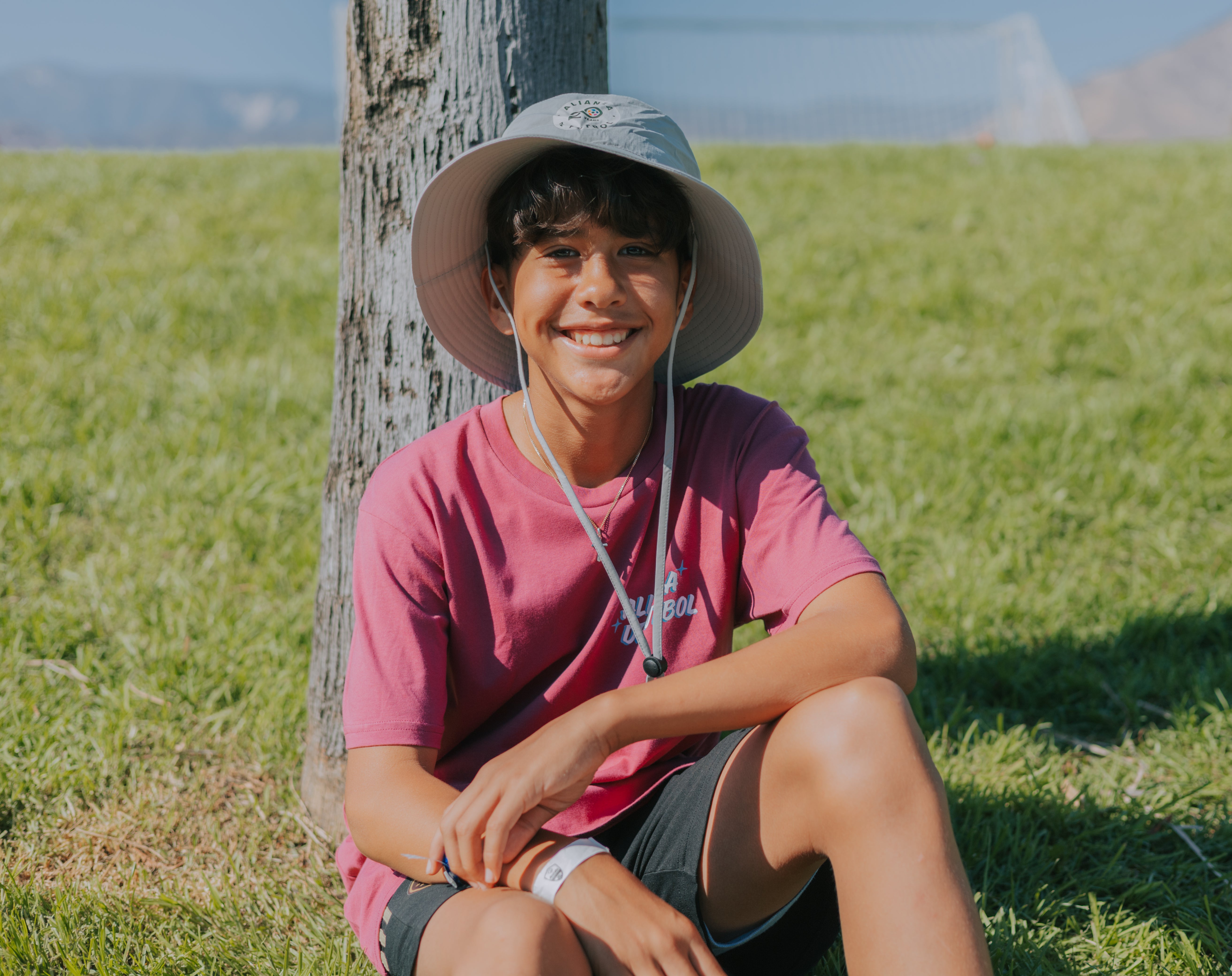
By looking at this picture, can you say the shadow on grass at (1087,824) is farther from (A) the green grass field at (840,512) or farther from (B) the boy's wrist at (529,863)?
(B) the boy's wrist at (529,863)

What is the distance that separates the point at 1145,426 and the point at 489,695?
3828 mm

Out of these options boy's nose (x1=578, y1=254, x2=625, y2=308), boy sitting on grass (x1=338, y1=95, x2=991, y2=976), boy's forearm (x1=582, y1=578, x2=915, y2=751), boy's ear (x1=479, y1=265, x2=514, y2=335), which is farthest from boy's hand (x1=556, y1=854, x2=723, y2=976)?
boy's ear (x1=479, y1=265, x2=514, y2=335)

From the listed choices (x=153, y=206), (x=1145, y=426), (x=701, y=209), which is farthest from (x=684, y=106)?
(x=701, y=209)

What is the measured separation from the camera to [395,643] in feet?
6.02

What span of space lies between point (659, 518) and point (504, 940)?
81cm

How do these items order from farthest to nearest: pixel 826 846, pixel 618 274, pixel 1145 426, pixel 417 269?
pixel 1145 426
pixel 417 269
pixel 618 274
pixel 826 846

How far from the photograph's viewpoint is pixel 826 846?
167cm

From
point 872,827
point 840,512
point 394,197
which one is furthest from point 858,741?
point 840,512

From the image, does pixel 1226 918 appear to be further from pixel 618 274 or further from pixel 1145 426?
pixel 1145 426

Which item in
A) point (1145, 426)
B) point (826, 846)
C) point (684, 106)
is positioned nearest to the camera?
point (826, 846)

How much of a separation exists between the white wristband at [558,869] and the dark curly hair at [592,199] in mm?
1076

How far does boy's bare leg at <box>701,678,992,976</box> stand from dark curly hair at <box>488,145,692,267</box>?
90 cm

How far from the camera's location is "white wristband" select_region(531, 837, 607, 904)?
1.60 meters

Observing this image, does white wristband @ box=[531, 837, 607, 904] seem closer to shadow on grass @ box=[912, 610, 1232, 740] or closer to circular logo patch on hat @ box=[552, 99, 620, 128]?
circular logo patch on hat @ box=[552, 99, 620, 128]
